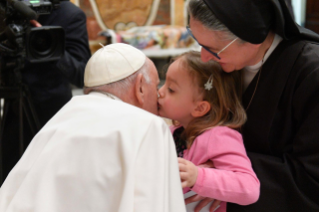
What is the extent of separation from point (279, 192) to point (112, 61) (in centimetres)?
93

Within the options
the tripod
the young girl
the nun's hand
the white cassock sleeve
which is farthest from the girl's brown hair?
the tripod

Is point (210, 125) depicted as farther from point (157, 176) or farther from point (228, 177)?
point (157, 176)

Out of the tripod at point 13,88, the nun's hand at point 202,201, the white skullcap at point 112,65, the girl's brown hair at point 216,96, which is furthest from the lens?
the tripod at point 13,88

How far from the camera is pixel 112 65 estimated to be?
1.45 m

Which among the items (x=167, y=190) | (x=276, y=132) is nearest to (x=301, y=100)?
(x=276, y=132)

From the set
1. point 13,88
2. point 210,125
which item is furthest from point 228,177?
point 13,88

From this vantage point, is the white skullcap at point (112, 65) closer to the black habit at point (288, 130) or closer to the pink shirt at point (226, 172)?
the pink shirt at point (226, 172)

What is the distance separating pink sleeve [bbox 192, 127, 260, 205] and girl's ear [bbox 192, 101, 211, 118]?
0.22 meters

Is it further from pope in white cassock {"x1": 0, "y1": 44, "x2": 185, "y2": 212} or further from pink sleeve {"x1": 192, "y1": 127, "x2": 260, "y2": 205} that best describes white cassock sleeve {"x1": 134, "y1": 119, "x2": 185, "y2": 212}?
pink sleeve {"x1": 192, "y1": 127, "x2": 260, "y2": 205}

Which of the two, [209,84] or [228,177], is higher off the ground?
[209,84]

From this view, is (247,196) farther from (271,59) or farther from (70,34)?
(70,34)

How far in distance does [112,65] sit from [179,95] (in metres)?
0.49

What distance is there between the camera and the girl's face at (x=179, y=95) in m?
1.82

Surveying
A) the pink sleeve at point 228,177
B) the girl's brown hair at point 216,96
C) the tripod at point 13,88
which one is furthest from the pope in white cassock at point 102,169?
the tripod at point 13,88
